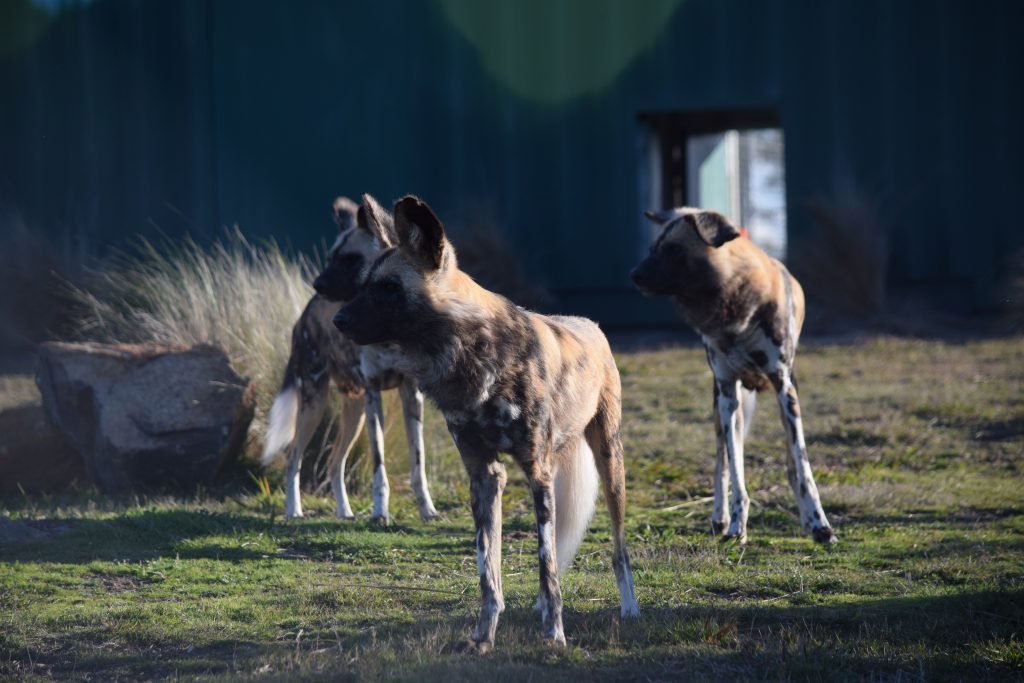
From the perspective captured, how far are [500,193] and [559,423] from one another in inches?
409

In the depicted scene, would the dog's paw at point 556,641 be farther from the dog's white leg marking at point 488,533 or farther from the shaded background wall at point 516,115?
the shaded background wall at point 516,115

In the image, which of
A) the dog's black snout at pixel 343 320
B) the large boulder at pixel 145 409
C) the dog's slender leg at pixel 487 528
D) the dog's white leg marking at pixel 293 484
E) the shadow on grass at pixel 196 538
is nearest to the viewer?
the dog's black snout at pixel 343 320

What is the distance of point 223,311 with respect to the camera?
28.5ft

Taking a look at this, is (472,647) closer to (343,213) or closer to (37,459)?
(343,213)

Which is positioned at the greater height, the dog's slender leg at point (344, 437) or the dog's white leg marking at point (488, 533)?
the dog's white leg marking at point (488, 533)

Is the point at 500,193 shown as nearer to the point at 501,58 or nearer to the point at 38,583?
the point at 501,58

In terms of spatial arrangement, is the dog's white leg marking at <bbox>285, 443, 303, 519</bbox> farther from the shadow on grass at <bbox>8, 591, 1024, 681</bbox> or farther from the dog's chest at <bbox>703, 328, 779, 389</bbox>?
the dog's chest at <bbox>703, 328, 779, 389</bbox>

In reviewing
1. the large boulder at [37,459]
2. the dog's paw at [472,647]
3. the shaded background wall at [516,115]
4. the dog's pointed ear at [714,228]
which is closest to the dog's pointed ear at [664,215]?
the dog's pointed ear at [714,228]

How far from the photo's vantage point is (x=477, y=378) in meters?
4.09

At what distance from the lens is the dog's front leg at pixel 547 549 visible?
423 cm

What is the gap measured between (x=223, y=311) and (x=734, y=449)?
13.4 feet

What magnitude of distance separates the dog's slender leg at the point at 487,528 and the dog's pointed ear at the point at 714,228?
232 centimetres

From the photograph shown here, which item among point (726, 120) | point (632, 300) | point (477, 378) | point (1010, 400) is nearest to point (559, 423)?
point (477, 378)

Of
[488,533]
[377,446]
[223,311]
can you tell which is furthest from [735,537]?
[223,311]
